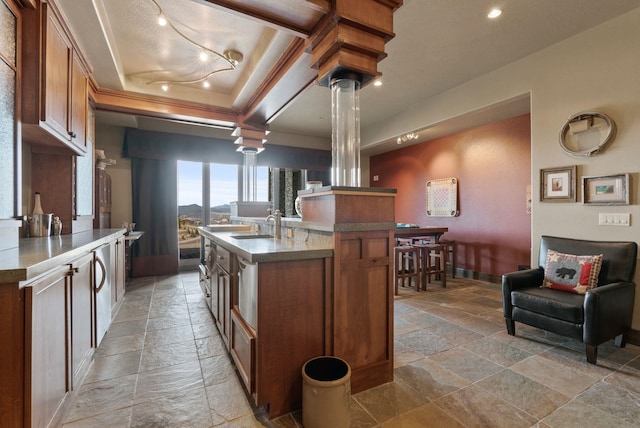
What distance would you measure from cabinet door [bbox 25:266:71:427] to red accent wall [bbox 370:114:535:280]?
5249 mm

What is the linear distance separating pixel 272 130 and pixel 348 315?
17.0ft

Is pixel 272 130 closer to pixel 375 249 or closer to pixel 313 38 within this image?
pixel 313 38

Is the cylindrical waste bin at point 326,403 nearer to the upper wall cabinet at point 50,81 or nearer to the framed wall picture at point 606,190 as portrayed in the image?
the upper wall cabinet at point 50,81

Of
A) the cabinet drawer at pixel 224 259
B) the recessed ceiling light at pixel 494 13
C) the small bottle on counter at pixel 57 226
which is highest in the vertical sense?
the recessed ceiling light at pixel 494 13

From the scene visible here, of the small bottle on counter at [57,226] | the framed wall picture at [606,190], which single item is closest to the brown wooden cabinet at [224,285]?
the small bottle on counter at [57,226]

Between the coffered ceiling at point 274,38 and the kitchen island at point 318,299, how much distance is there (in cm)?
157

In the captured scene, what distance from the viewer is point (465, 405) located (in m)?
1.71

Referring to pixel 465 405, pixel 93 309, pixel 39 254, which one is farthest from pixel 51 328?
pixel 465 405

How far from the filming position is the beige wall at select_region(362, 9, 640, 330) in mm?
A: 2551

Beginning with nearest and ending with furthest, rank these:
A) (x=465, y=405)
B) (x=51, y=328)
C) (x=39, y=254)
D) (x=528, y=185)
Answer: (x=51, y=328) → (x=39, y=254) → (x=465, y=405) → (x=528, y=185)

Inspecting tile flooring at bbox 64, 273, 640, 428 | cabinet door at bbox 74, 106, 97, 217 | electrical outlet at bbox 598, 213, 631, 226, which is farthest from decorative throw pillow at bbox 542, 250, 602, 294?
cabinet door at bbox 74, 106, 97, 217

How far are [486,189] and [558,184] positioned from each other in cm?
186

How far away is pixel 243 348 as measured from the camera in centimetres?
181

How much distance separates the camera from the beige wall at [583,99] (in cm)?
255
